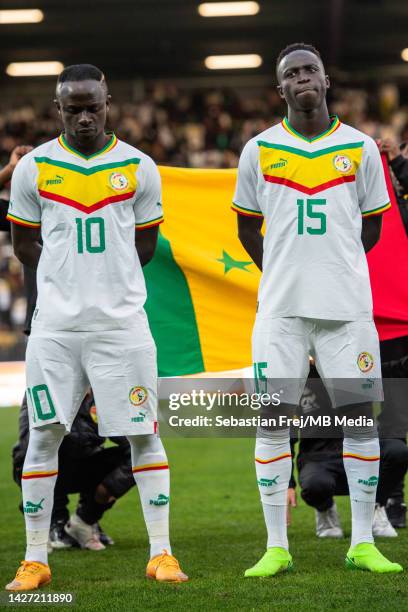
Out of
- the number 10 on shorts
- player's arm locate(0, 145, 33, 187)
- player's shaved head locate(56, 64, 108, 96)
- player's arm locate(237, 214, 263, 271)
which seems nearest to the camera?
the number 10 on shorts

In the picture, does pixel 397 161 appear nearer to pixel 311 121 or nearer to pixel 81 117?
pixel 311 121

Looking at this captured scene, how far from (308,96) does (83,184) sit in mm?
1033

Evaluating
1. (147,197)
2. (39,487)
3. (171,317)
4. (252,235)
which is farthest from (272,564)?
(171,317)

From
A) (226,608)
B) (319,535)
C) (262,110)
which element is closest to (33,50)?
(262,110)

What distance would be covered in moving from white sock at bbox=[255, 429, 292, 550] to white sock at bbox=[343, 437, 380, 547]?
0.29m

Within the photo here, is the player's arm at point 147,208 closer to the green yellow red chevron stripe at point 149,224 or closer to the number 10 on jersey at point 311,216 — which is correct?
the green yellow red chevron stripe at point 149,224

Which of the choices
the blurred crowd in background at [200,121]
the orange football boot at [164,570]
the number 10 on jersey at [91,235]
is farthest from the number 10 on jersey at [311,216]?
the blurred crowd in background at [200,121]

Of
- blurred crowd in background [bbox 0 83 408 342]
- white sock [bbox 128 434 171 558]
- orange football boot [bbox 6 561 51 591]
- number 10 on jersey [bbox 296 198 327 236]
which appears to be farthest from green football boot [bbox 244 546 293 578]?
blurred crowd in background [bbox 0 83 408 342]

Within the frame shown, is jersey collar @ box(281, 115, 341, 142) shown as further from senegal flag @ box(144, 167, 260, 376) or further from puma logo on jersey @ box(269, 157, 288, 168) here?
senegal flag @ box(144, 167, 260, 376)

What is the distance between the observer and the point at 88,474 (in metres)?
5.69

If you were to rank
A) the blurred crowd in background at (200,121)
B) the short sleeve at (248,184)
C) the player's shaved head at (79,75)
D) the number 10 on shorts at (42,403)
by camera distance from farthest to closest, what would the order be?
1. the blurred crowd in background at (200,121)
2. the short sleeve at (248,184)
3. the player's shaved head at (79,75)
4. the number 10 on shorts at (42,403)

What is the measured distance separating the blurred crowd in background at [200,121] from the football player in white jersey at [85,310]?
15518mm

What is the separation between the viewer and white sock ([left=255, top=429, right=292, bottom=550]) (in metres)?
4.65

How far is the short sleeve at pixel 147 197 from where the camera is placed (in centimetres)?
467
